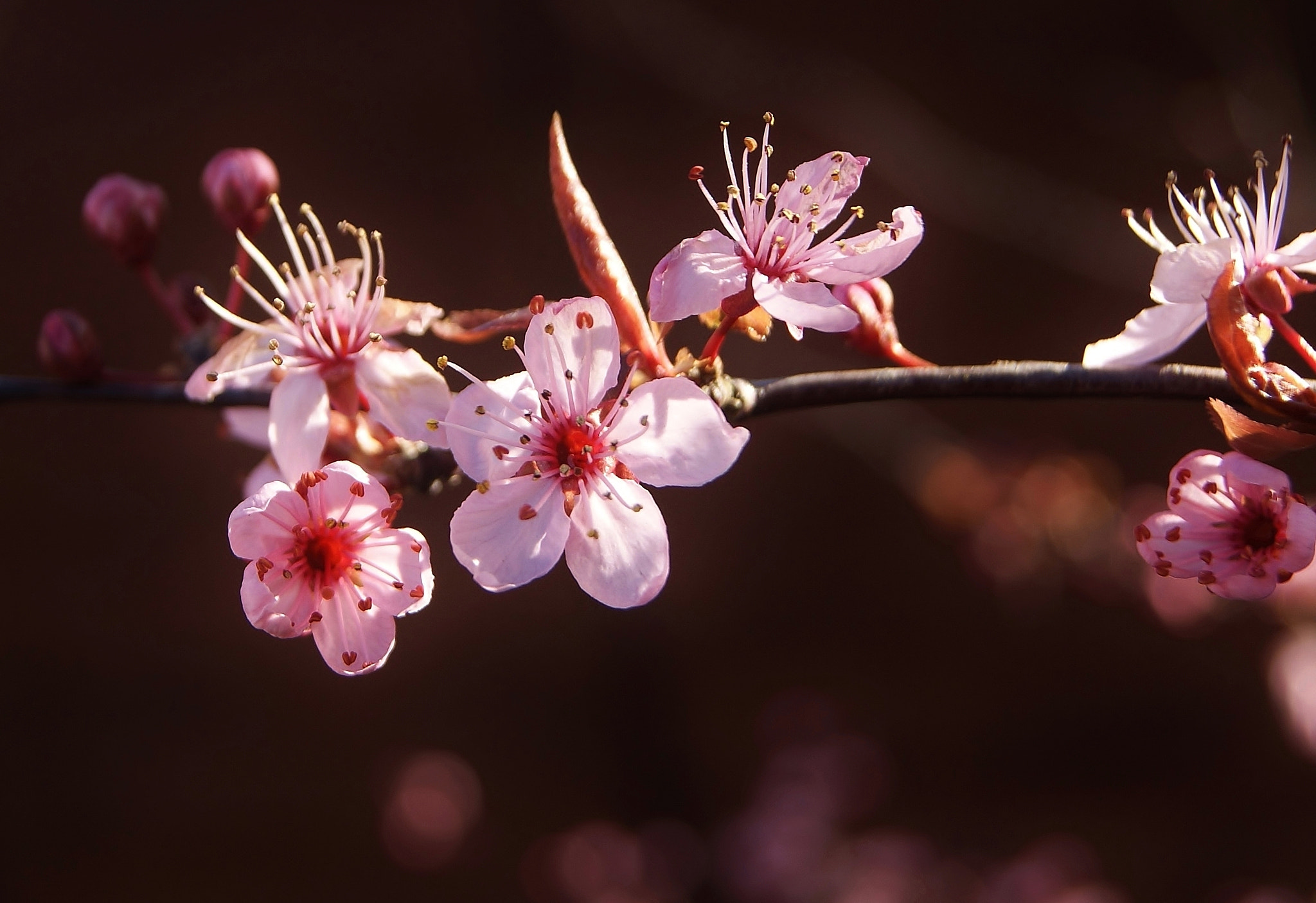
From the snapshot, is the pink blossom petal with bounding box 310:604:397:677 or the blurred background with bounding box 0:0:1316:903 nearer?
the pink blossom petal with bounding box 310:604:397:677

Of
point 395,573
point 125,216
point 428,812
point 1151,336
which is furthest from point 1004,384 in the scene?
point 428,812

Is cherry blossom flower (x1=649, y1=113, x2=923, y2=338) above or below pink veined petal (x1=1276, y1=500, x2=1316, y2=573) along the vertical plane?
above

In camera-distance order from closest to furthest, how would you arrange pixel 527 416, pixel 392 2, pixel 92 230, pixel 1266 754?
pixel 527 416
pixel 92 230
pixel 392 2
pixel 1266 754

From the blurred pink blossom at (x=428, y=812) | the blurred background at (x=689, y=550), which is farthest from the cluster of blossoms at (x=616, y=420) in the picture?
the blurred pink blossom at (x=428, y=812)

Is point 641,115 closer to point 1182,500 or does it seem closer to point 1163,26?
point 1163,26

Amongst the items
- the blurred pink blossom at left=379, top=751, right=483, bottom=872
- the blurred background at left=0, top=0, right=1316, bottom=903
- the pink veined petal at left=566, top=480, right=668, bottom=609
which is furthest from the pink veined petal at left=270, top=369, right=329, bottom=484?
the blurred pink blossom at left=379, top=751, right=483, bottom=872

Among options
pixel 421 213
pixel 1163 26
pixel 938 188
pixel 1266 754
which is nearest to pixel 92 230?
pixel 421 213

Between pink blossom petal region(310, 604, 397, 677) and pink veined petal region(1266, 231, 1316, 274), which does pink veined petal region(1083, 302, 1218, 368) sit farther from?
pink blossom petal region(310, 604, 397, 677)

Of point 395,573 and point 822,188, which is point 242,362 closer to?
point 395,573

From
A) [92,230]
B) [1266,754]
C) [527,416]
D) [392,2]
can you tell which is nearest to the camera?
[527,416]
